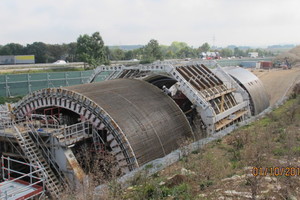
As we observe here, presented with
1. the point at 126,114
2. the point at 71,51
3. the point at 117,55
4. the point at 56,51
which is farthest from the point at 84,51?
the point at 126,114

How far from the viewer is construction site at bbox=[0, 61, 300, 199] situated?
53.6ft

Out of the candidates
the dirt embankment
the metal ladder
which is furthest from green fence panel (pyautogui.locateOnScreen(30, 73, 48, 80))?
the dirt embankment

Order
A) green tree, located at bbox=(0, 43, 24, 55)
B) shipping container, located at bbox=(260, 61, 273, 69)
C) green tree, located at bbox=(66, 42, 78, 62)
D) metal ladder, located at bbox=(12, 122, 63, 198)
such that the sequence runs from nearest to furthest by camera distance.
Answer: metal ladder, located at bbox=(12, 122, 63, 198) → shipping container, located at bbox=(260, 61, 273, 69) → green tree, located at bbox=(0, 43, 24, 55) → green tree, located at bbox=(66, 42, 78, 62)

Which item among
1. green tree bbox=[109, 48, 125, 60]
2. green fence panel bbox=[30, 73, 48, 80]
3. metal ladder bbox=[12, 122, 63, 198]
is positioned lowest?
metal ladder bbox=[12, 122, 63, 198]

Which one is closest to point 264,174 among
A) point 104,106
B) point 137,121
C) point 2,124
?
point 137,121

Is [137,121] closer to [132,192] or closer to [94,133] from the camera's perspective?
[94,133]

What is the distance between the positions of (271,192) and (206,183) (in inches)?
96.7

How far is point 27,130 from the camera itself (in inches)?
690

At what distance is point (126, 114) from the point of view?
18.6m

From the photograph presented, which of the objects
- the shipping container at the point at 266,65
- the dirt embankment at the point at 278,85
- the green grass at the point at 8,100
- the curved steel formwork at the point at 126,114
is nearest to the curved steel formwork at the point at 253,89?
the curved steel formwork at the point at 126,114

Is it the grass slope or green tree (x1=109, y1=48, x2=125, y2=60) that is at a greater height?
green tree (x1=109, y1=48, x2=125, y2=60)

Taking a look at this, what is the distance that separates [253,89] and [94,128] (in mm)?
21850

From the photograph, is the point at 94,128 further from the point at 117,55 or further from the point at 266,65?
the point at 117,55
